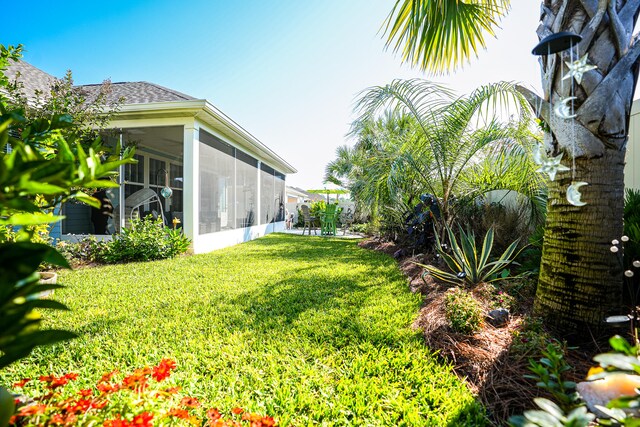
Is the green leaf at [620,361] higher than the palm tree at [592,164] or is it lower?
lower

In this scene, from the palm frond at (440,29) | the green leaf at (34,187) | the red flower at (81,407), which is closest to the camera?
the green leaf at (34,187)

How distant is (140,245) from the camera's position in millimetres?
5926

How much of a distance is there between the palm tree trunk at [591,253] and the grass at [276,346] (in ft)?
3.32

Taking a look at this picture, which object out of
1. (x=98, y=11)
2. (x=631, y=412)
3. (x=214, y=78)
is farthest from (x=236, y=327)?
(x=214, y=78)

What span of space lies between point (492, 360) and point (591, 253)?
998 mm

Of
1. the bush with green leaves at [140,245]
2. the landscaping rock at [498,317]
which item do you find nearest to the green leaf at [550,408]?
the landscaping rock at [498,317]

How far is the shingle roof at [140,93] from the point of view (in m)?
7.09

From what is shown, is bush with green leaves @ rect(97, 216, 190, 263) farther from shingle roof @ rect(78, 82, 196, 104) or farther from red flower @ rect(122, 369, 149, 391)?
red flower @ rect(122, 369, 149, 391)

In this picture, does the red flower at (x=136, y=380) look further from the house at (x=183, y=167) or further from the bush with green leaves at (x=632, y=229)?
the house at (x=183, y=167)

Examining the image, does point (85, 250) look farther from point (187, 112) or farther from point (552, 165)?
point (552, 165)

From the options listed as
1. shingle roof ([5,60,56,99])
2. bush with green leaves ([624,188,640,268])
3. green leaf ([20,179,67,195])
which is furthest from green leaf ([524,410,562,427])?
shingle roof ([5,60,56,99])

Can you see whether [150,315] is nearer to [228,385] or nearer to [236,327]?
[236,327]

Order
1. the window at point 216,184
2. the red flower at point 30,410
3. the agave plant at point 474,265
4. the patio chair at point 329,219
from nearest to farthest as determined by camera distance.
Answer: the red flower at point 30,410 < the agave plant at point 474,265 < the window at point 216,184 < the patio chair at point 329,219

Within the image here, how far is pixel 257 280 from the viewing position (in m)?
4.38
